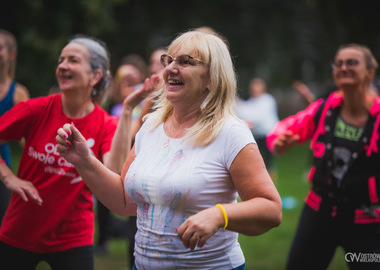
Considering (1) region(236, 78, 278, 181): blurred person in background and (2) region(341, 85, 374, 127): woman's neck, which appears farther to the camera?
(1) region(236, 78, 278, 181): blurred person in background

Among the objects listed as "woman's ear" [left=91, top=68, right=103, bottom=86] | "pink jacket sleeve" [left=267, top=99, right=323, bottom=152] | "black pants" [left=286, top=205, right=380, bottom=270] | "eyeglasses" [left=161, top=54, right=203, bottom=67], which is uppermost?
"woman's ear" [left=91, top=68, right=103, bottom=86]

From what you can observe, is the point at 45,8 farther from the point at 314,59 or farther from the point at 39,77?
the point at 314,59

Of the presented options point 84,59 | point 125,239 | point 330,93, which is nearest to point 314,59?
point 125,239

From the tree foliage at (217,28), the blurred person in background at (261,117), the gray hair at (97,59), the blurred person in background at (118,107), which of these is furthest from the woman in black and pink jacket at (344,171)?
the tree foliage at (217,28)

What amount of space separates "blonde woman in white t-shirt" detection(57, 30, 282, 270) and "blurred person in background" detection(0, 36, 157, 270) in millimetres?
648

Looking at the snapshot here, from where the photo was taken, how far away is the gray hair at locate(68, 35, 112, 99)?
3809mm

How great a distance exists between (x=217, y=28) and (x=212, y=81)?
17.7 metres

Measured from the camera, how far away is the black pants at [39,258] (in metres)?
3.40

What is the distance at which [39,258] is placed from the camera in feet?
11.3

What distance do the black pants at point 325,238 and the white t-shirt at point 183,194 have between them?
1.63 metres

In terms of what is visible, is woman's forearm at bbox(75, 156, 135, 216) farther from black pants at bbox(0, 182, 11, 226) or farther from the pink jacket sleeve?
the pink jacket sleeve

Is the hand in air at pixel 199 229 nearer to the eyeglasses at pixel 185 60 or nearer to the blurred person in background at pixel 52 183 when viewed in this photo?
the eyeglasses at pixel 185 60

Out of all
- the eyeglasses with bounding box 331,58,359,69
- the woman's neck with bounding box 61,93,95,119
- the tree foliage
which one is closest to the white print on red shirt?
the woman's neck with bounding box 61,93,95,119

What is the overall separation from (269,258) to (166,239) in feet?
13.4
